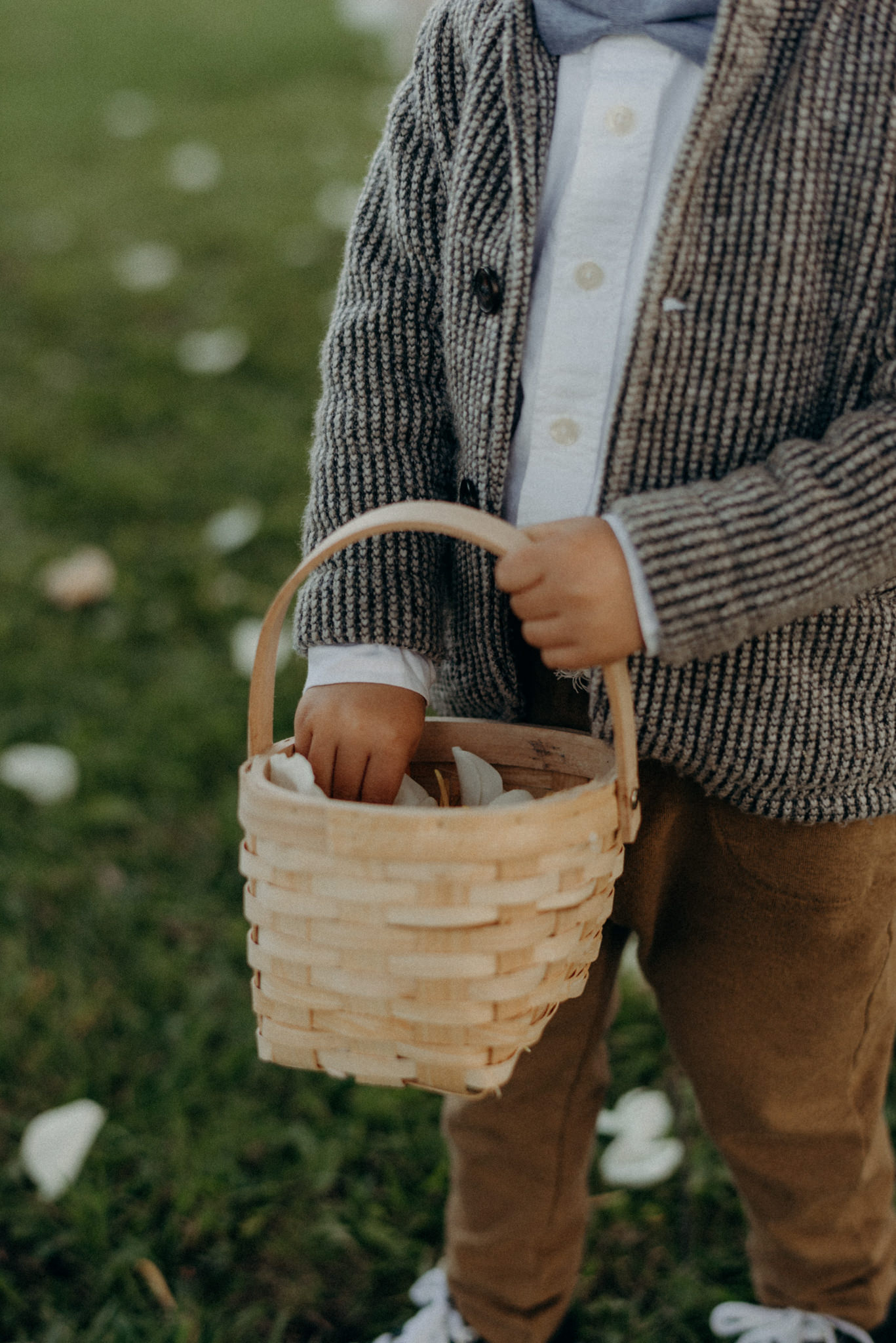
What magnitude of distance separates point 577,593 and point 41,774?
1400 millimetres

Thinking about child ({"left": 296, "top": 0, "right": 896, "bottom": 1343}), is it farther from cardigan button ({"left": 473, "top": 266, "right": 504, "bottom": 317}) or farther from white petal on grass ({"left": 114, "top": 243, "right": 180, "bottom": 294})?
white petal on grass ({"left": 114, "top": 243, "right": 180, "bottom": 294})

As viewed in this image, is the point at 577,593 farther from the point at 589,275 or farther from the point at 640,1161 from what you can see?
the point at 640,1161

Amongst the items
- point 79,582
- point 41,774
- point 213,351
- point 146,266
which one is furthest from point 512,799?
point 146,266

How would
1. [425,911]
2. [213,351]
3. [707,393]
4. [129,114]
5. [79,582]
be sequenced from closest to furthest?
[425,911]
[707,393]
[79,582]
[213,351]
[129,114]

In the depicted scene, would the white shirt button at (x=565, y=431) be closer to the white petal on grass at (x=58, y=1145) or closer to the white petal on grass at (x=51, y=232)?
the white petal on grass at (x=58, y=1145)

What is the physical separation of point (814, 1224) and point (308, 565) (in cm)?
80

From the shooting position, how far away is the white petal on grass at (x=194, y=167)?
3.88 meters

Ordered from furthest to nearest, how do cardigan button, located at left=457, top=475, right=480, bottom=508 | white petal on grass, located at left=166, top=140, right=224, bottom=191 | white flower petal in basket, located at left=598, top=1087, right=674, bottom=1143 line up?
white petal on grass, located at left=166, top=140, right=224, bottom=191 < white flower petal in basket, located at left=598, top=1087, right=674, bottom=1143 < cardigan button, located at left=457, top=475, right=480, bottom=508

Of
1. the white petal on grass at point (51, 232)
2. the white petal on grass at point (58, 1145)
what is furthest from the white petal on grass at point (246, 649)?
the white petal on grass at point (51, 232)

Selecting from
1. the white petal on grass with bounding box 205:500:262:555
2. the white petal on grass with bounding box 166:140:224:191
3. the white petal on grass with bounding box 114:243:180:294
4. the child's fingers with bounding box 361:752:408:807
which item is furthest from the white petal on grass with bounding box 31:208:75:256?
the child's fingers with bounding box 361:752:408:807

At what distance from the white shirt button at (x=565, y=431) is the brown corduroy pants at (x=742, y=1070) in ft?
0.80

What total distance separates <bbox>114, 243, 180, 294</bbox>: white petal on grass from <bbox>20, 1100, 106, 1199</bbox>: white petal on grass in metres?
2.44

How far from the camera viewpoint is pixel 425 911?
0.78m

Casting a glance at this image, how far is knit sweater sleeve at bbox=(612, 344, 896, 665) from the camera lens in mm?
791
